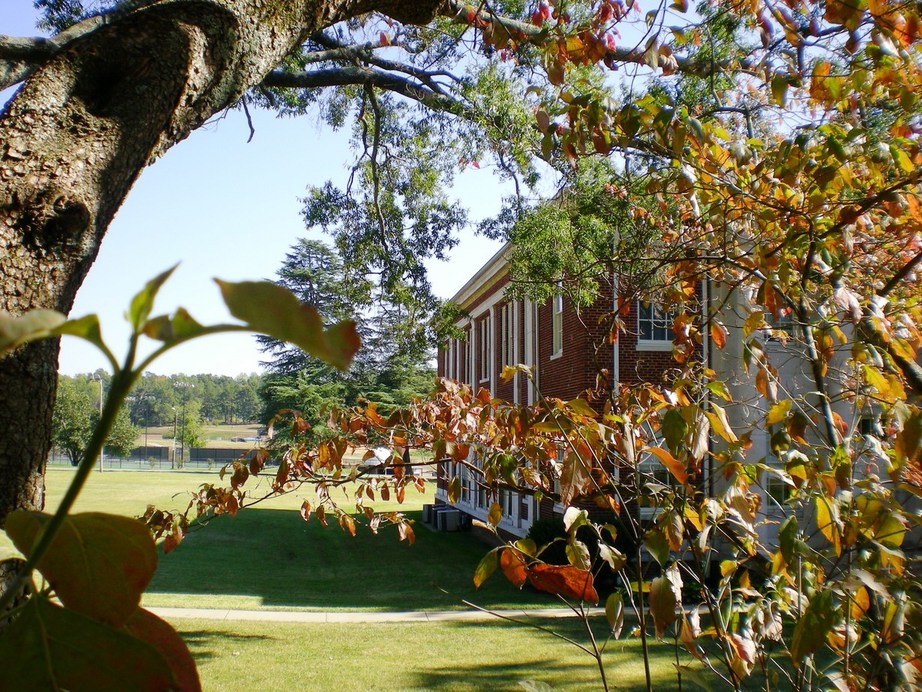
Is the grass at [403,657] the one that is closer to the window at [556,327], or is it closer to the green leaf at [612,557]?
the green leaf at [612,557]

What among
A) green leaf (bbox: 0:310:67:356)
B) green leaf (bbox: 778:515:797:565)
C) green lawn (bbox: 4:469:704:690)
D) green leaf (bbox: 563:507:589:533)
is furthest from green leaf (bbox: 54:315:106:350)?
green lawn (bbox: 4:469:704:690)

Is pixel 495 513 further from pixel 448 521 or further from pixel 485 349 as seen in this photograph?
pixel 448 521

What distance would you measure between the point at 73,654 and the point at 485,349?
2450 centimetres

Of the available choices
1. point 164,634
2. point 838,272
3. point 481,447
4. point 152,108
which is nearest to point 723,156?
point 838,272

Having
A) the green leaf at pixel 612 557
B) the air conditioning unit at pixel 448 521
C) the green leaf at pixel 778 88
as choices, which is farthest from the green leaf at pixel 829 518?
the air conditioning unit at pixel 448 521

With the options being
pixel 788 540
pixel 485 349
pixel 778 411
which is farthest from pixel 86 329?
pixel 485 349

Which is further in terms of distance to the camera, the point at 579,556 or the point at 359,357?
the point at 359,357

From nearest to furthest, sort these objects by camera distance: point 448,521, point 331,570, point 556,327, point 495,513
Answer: point 495,513 → point 556,327 → point 331,570 → point 448,521

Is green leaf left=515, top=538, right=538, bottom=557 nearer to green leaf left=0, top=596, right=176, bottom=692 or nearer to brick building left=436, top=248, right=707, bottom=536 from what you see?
green leaf left=0, top=596, right=176, bottom=692

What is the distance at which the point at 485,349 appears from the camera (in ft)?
81.6

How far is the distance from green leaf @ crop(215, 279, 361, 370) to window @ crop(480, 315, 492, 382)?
77.9 feet

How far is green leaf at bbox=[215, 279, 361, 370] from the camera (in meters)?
0.34

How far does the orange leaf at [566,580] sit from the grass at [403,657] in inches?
250

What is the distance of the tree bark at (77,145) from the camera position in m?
1.81
